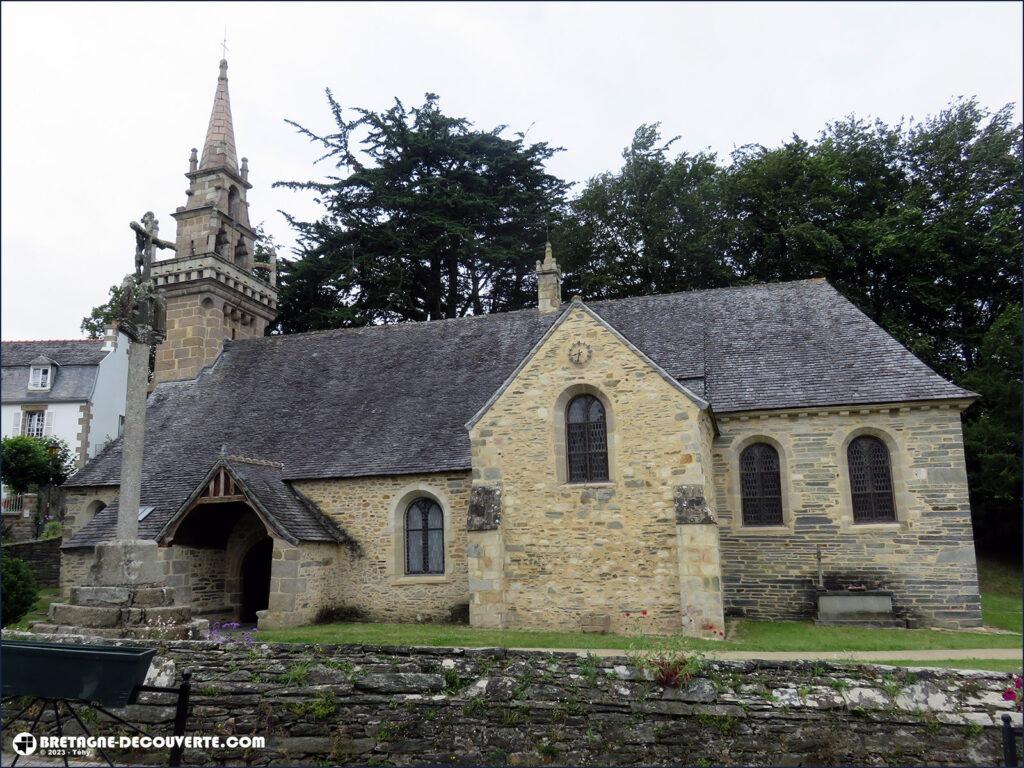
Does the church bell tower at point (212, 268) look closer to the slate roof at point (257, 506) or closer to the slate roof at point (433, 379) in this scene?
the slate roof at point (433, 379)

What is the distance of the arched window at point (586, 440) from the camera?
1667 centimetres

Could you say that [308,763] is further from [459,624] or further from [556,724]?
[459,624]

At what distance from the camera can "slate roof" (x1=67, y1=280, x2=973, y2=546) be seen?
19.1m

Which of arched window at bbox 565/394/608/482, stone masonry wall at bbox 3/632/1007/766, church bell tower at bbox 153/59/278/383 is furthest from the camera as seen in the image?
church bell tower at bbox 153/59/278/383

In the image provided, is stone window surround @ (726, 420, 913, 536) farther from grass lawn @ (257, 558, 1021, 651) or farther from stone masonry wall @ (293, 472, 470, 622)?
stone masonry wall @ (293, 472, 470, 622)

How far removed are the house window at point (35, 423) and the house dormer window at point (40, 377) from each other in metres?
1.24

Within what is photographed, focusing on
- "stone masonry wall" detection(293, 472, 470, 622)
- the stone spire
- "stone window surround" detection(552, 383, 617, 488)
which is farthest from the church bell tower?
"stone window surround" detection(552, 383, 617, 488)

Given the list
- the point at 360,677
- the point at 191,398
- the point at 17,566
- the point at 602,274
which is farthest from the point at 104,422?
the point at 360,677

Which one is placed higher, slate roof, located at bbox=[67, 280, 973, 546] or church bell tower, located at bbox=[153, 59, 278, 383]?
church bell tower, located at bbox=[153, 59, 278, 383]

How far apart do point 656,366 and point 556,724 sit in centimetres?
981

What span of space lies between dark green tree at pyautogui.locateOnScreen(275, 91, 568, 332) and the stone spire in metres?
9.26

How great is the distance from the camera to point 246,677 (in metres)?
8.41

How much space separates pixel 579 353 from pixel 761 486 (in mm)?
6042

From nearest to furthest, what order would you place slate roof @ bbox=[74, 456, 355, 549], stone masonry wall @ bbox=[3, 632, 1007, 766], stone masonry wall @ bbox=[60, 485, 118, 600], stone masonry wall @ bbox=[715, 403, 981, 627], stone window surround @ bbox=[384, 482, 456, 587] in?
stone masonry wall @ bbox=[3, 632, 1007, 766] < stone masonry wall @ bbox=[715, 403, 981, 627] < slate roof @ bbox=[74, 456, 355, 549] < stone window surround @ bbox=[384, 482, 456, 587] < stone masonry wall @ bbox=[60, 485, 118, 600]
